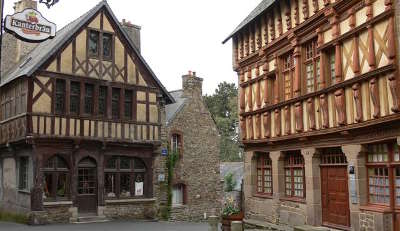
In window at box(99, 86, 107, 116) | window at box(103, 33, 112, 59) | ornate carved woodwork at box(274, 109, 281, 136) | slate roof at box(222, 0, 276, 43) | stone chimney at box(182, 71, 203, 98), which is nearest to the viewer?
ornate carved woodwork at box(274, 109, 281, 136)

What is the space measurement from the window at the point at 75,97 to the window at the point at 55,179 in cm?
190

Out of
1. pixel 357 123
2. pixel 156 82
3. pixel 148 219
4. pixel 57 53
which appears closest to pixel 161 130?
pixel 156 82

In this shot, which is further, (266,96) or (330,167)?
(266,96)

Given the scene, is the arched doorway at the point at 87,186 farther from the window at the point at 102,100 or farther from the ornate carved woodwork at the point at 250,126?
the ornate carved woodwork at the point at 250,126

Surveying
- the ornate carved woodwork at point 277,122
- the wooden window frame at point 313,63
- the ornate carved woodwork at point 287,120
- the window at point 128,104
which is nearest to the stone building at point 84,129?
the window at point 128,104

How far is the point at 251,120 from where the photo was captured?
15.2 m

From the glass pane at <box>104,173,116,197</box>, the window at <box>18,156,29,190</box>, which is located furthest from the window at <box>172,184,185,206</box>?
the window at <box>18,156,29,190</box>

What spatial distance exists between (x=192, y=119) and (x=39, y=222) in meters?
9.22

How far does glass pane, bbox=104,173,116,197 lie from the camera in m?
19.4

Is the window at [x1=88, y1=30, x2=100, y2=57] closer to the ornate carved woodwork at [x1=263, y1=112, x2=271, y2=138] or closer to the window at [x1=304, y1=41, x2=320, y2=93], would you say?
the ornate carved woodwork at [x1=263, y1=112, x2=271, y2=138]

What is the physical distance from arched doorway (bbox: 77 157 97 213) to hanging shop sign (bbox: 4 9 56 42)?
34.4 feet

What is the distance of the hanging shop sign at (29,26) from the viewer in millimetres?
8312

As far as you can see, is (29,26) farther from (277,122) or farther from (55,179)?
(55,179)

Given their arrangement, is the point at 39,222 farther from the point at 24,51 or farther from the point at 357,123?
the point at 357,123
